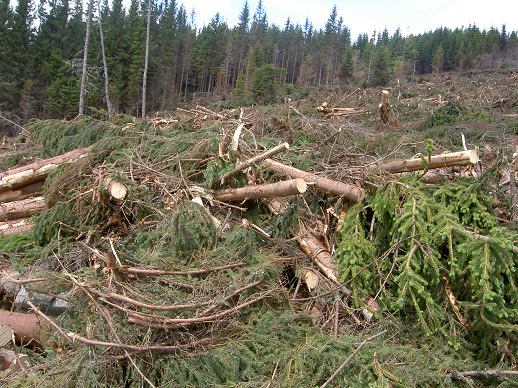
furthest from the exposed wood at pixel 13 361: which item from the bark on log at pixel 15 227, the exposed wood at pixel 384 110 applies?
the exposed wood at pixel 384 110

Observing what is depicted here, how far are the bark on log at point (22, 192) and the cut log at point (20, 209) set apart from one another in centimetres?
23

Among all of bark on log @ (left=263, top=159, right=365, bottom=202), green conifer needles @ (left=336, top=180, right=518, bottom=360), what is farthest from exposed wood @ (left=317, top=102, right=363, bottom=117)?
green conifer needles @ (left=336, top=180, right=518, bottom=360)

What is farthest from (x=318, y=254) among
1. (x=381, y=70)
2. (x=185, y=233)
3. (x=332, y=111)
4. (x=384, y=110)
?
(x=381, y=70)

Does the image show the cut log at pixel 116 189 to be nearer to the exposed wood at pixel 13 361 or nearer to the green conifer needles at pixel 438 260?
the exposed wood at pixel 13 361

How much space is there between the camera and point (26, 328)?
3.55 m

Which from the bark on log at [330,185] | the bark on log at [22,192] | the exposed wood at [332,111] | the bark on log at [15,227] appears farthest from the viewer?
the exposed wood at [332,111]

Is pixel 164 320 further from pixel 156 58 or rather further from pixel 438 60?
pixel 438 60

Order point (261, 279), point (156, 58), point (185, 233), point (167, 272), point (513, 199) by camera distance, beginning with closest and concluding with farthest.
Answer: point (167, 272)
point (261, 279)
point (185, 233)
point (513, 199)
point (156, 58)

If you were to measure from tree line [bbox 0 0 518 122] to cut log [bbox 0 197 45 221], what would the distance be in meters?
13.2

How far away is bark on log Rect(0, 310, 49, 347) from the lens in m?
3.44

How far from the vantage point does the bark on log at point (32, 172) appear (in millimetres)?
5770

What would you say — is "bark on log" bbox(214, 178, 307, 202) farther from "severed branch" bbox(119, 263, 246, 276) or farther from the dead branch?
the dead branch

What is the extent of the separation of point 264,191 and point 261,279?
45.7 inches

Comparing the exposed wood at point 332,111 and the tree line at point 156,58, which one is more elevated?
the tree line at point 156,58
